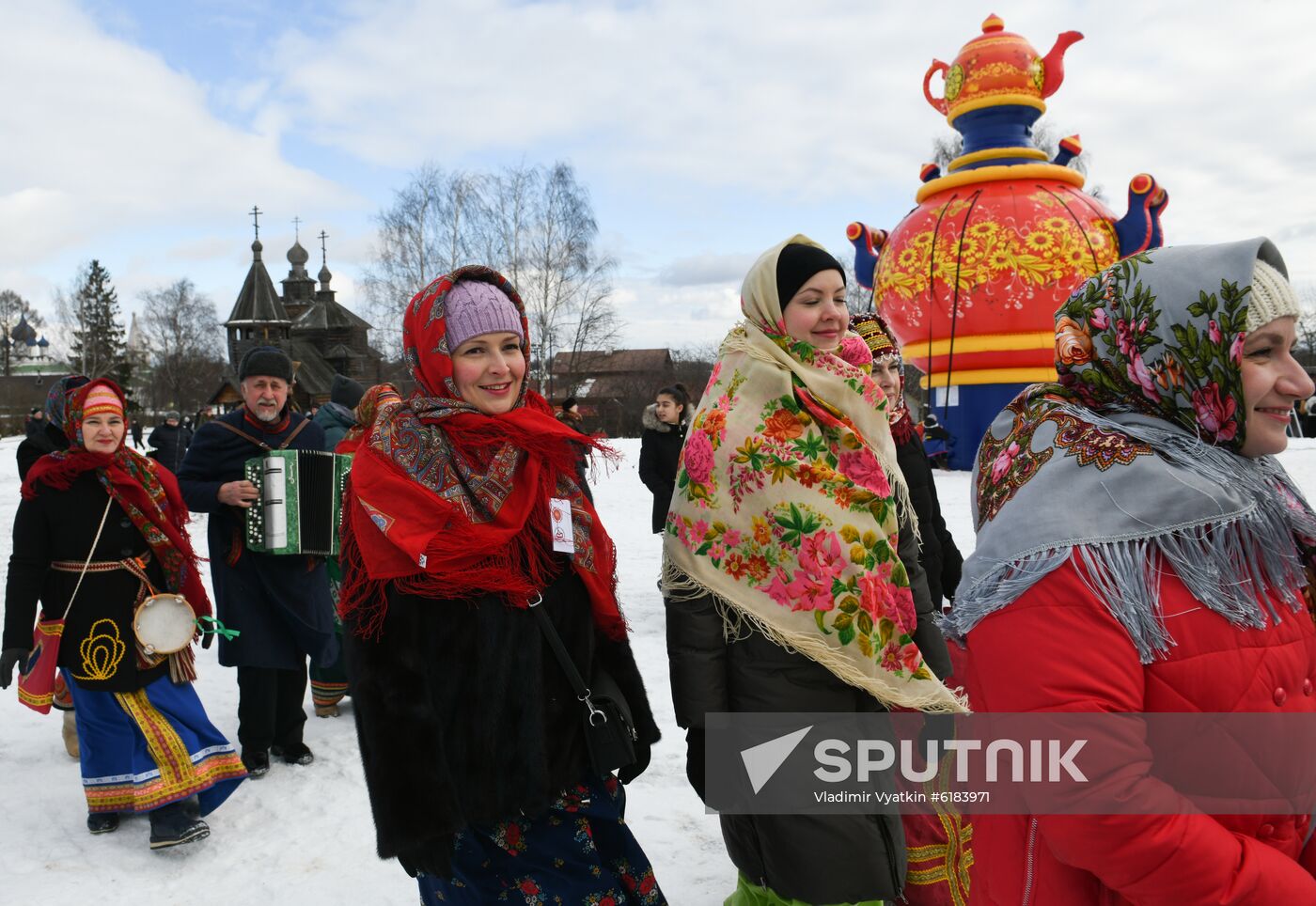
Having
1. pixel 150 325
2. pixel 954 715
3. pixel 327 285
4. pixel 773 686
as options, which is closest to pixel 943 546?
pixel 954 715

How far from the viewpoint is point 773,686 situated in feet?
8.03

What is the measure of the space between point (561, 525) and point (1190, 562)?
1349mm

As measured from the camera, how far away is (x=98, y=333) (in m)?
62.5

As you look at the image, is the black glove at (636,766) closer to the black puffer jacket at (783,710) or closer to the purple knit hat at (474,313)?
the black puffer jacket at (783,710)

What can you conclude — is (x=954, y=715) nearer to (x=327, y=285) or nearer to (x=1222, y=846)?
(x=1222, y=846)

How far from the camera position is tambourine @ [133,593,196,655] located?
3.75 m

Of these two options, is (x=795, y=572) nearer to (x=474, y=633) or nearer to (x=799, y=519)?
(x=799, y=519)

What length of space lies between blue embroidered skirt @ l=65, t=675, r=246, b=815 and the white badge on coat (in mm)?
2493

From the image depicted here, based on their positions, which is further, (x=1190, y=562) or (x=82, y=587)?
(x=82, y=587)

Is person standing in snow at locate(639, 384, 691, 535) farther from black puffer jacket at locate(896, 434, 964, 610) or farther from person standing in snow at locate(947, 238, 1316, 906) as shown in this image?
person standing in snow at locate(947, 238, 1316, 906)

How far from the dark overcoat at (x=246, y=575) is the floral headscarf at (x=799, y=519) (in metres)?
2.56

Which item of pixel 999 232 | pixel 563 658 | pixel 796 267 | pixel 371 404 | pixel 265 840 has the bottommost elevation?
pixel 265 840

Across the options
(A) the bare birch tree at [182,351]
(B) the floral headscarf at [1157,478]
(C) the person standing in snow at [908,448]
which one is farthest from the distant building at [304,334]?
(B) the floral headscarf at [1157,478]

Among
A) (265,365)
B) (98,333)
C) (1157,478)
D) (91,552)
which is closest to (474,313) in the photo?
(1157,478)
